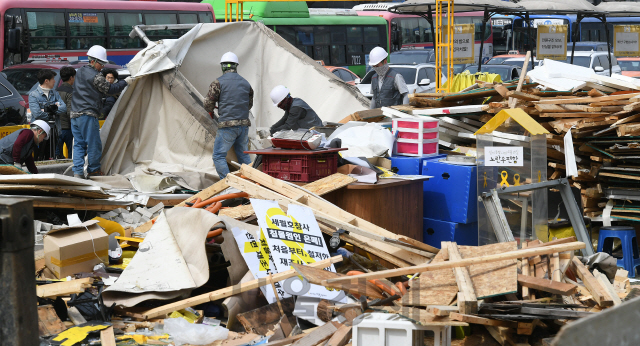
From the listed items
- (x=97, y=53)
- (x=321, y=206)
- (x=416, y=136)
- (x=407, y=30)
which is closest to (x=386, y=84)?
(x=416, y=136)

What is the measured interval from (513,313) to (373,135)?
3258 mm

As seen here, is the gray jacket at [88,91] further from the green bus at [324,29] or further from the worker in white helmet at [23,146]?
the green bus at [324,29]

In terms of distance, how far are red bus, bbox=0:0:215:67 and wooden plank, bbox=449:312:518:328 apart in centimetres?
1465

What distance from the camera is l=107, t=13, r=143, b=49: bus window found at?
19.0 meters

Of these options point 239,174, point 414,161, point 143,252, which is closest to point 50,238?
point 143,252

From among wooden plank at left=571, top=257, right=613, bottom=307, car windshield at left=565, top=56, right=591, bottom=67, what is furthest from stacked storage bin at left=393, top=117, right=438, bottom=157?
car windshield at left=565, top=56, right=591, bottom=67

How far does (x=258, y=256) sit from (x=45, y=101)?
766 cm

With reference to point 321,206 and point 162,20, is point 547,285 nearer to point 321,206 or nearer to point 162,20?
point 321,206

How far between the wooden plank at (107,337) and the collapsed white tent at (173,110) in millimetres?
4841

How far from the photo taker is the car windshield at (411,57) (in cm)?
2017

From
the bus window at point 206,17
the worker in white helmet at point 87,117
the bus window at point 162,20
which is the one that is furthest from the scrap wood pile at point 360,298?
the bus window at point 206,17

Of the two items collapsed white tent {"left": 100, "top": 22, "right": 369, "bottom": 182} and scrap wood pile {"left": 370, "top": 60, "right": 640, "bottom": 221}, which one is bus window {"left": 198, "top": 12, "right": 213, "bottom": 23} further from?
scrap wood pile {"left": 370, "top": 60, "right": 640, "bottom": 221}

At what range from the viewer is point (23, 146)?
802cm

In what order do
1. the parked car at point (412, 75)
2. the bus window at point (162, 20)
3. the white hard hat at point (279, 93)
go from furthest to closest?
the bus window at point (162, 20)
the parked car at point (412, 75)
the white hard hat at point (279, 93)
